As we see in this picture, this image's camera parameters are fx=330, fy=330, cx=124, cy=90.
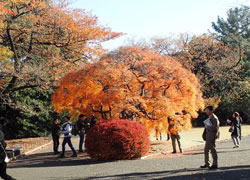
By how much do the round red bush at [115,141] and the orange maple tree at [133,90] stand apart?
1.36m

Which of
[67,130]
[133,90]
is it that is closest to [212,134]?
[133,90]

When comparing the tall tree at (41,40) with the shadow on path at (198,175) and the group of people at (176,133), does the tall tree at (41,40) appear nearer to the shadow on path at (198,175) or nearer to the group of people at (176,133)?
the group of people at (176,133)

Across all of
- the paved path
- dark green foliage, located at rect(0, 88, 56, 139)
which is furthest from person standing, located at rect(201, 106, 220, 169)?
dark green foliage, located at rect(0, 88, 56, 139)

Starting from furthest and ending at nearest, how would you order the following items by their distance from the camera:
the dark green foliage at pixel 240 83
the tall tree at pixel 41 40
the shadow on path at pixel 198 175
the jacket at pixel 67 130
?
the dark green foliage at pixel 240 83 < the tall tree at pixel 41 40 < the jacket at pixel 67 130 < the shadow on path at pixel 198 175

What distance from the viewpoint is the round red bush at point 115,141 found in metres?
12.5

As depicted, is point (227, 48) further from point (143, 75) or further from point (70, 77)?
point (70, 77)

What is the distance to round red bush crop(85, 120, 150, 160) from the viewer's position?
12.5 meters

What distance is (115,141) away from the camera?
1251 cm

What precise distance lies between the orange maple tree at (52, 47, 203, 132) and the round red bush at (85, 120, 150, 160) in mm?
1364

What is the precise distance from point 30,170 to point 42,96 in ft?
50.2

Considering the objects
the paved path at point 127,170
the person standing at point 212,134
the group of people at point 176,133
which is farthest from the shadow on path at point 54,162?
the person standing at point 212,134

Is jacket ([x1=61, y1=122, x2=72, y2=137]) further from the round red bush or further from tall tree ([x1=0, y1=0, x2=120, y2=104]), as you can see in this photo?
tall tree ([x1=0, y1=0, x2=120, y2=104])

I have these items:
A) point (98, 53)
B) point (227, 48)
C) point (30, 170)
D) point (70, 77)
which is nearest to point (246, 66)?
point (227, 48)

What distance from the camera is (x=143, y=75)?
14.9 meters
